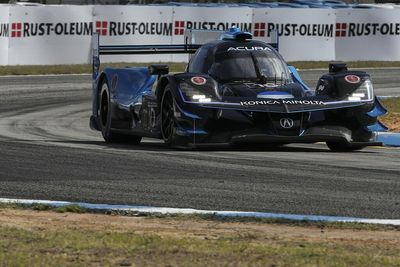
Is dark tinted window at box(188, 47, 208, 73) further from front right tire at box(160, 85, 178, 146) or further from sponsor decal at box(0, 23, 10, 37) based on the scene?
sponsor decal at box(0, 23, 10, 37)

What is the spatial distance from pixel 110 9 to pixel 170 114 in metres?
17.6

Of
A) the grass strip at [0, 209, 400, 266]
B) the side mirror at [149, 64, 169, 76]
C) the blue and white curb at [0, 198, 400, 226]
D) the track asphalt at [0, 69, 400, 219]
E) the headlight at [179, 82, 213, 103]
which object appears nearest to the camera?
the grass strip at [0, 209, 400, 266]

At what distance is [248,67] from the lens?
44.3 feet

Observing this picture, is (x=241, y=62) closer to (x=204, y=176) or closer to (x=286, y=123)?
(x=286, y=123)

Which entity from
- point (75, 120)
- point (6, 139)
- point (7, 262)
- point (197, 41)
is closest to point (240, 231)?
point (7, 262)

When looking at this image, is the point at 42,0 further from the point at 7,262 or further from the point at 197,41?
the point at 7,262

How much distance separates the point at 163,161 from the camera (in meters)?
11.4

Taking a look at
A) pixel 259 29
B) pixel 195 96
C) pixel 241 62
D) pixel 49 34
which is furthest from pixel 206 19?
pixel 195 96

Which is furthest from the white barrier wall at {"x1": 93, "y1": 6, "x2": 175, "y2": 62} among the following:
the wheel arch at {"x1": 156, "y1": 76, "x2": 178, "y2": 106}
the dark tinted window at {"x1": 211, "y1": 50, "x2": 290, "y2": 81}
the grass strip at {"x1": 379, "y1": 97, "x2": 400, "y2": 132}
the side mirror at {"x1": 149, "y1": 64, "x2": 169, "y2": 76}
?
the wheel arch at {"x1": 156, "y1": 76, "x2": 178, "y2": 106}

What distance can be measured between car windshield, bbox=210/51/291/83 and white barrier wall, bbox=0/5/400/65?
15.5m

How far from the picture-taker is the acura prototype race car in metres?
12.4

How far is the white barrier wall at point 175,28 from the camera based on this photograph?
28828 millimetres

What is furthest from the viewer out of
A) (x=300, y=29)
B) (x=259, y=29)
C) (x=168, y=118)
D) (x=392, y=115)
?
(x=300, y=29)

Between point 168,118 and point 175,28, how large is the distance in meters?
18.1
